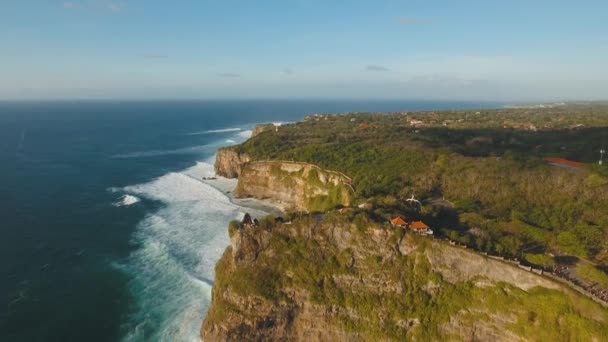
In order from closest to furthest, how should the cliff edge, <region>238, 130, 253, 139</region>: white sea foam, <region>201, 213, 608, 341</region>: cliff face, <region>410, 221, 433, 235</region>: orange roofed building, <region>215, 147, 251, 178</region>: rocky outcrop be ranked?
<region>201, 213, 608, 341</region>: cliff face
<region>410, 221, 433, 235</region>: orange roofed building
the cliff edge
<region>215, 147, 251, 178</region>: rocky outcrop
<region>238, 130, 253, 139</region>: white sea foam

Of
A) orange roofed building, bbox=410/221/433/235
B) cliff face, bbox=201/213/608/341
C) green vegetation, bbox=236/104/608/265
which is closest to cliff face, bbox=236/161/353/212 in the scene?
green vegetation, bbox=236/104/608/265

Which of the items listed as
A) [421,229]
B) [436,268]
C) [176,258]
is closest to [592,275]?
[436,268]

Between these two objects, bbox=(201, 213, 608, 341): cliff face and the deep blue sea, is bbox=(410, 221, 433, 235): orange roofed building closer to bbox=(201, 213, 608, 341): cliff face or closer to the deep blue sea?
bbox=(201, 213, 608, 341): cliff face

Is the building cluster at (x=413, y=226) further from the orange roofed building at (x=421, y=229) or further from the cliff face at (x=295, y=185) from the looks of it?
the cliff face at (x=295, y=185)

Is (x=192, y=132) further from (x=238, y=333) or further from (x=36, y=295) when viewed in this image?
(x=238, y=333)

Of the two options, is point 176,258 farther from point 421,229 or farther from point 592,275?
point 592,275
